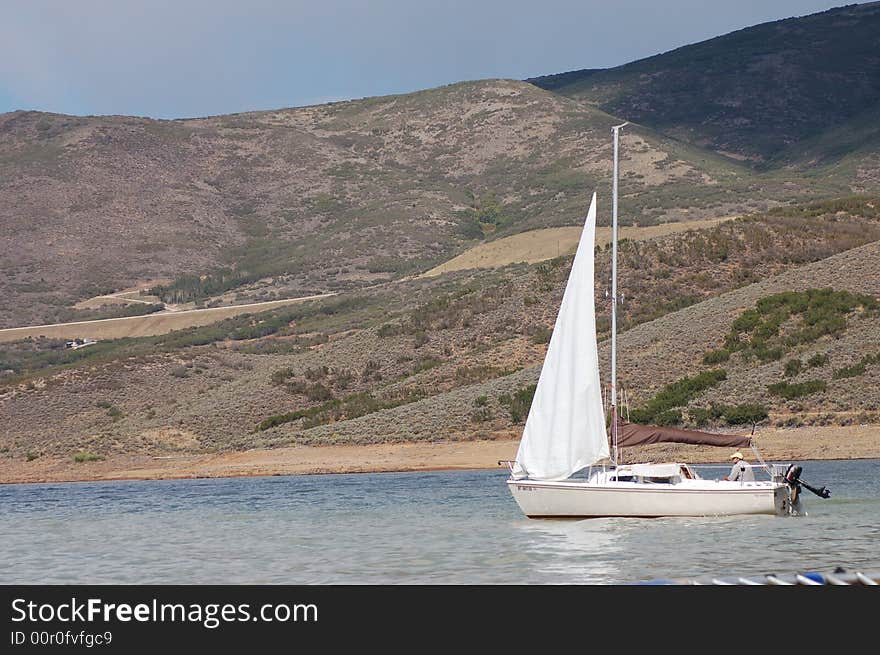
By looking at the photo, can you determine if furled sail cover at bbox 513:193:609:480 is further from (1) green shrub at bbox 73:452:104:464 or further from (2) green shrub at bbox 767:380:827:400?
(1) green shrub at bbox 73:452:104:464

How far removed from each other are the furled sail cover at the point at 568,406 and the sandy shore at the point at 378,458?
50.5ft

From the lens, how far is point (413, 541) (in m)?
25.1

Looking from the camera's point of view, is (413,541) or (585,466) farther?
(585,466)

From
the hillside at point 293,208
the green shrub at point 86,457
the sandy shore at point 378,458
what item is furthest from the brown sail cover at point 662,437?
the hillside at point 293,208

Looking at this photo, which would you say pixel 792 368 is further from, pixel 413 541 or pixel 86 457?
pixel 86 457

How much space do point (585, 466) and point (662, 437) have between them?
2.68 metres

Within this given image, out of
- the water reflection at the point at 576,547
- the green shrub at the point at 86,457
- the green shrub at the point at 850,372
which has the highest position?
the green shrub at the point at 850,372

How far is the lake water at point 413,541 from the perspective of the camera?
20.8 meters

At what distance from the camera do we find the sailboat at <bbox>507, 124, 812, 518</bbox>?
26.5 meters

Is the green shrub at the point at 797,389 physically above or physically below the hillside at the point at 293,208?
below

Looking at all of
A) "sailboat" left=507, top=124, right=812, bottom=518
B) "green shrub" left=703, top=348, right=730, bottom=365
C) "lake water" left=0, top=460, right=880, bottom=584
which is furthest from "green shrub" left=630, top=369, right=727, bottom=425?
"sailboat" left=507, top=124, right=812, bottom=518

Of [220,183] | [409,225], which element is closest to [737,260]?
[409,225]

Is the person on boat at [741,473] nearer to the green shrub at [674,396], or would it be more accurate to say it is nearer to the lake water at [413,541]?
the lake water at [413,541]

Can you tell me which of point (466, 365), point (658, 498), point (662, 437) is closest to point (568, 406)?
point (658, 498)
